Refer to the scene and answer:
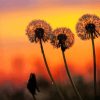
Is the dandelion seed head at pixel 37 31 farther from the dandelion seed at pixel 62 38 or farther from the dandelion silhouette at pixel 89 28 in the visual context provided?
the dandelion silhouette at pixel 89 28

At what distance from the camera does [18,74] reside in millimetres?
2525

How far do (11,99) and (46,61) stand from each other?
259mm

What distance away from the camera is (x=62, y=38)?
245 centimetres

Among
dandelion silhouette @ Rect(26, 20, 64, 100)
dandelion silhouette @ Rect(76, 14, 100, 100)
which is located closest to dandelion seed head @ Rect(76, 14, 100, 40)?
dandelion silhouette @ Rect(76, 14, 100, 100)

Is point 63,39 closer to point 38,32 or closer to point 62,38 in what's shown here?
point 62,38

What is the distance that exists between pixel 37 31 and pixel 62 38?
13cm

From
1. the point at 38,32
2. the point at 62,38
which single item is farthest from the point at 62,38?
the point at 38,32

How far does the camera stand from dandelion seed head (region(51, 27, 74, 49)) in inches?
96.7

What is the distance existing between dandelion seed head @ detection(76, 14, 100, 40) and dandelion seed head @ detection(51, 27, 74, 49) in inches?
2.1

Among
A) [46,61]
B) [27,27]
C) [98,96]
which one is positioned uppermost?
[27,27]

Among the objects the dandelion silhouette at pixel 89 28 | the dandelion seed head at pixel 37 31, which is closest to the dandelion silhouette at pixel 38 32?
the dandelion seed head at pixel 37 31

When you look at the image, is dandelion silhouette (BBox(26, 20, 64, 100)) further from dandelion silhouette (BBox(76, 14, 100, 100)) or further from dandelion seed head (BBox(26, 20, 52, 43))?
dandelion silhouette (BBox(76, 14, 100, 100))

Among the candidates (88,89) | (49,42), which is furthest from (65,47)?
(88,89)

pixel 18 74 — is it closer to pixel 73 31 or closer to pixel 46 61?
pixel 46 61
